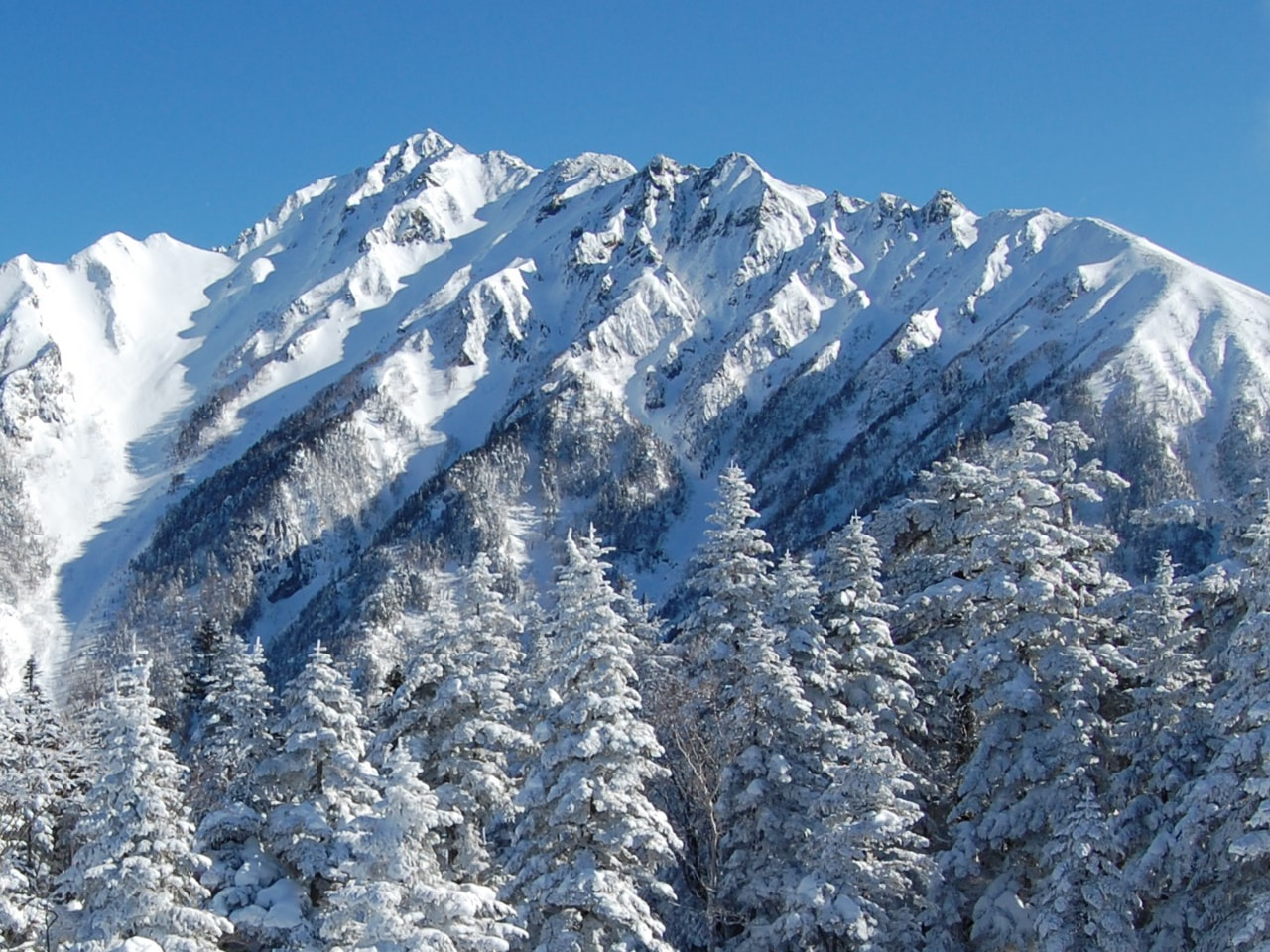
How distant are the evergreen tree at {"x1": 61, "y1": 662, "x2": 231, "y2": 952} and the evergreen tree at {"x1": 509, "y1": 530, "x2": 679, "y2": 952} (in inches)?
261

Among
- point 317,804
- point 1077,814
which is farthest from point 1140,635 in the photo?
point 317,804

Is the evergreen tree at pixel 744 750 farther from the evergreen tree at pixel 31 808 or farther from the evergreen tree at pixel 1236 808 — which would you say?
the evergreen tree at pixel 31 808

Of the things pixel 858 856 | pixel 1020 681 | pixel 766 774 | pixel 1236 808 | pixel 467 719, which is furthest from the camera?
pixel 467 719

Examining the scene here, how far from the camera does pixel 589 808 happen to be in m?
22.0

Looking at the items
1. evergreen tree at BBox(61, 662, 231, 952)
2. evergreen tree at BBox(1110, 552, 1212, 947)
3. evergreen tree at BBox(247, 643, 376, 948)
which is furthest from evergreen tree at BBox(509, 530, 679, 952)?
evergreen tree at BBox(1110, 552, 1212, 947)

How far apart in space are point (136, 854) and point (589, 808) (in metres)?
9.23

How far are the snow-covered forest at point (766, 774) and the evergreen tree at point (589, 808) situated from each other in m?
0.08

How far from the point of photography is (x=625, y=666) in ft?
75.2

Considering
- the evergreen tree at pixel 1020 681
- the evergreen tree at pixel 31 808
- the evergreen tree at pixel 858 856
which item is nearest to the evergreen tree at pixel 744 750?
the evergreen tree at pixel 858 856

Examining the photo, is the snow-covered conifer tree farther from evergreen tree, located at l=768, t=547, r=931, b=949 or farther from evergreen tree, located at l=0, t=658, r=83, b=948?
evergreen tree, located at l=0, t=658, r=83, b=948

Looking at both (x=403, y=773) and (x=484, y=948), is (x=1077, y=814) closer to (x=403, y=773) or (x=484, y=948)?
(x=484, y=948)

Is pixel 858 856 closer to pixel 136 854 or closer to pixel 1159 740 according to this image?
pixel 1159 740

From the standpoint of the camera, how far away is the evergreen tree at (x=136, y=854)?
63.7 ft

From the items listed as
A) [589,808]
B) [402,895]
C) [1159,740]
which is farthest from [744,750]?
[402,895]
